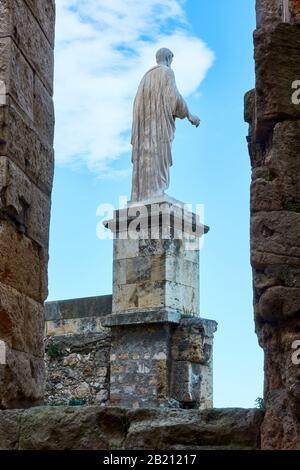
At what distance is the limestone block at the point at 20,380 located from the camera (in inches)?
168

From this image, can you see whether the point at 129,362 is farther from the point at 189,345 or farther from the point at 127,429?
the point at 127,429

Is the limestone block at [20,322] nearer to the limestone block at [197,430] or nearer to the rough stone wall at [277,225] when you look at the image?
the limestone block at [197,430]

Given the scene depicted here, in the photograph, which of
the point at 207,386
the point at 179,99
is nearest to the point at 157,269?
the point at 207,386

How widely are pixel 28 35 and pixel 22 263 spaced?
1.24 m

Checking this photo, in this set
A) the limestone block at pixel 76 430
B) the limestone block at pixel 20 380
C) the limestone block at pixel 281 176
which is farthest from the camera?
the limestone block at pixel 20 380

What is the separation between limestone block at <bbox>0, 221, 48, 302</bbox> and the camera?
14.2 ft

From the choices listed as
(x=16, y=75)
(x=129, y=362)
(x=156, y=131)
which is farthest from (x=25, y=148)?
(x=156, y=131)

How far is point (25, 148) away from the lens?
4633 mm

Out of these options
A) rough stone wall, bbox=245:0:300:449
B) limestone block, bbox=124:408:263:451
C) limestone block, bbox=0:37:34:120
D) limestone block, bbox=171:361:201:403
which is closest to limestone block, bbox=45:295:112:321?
limestone block, bbox=171:361:201:403

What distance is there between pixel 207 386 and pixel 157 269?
1.22 metres

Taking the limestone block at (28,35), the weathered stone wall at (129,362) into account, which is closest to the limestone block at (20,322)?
the limestone block at (28,35)

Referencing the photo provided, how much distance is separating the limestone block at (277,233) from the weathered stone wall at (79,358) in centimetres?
556

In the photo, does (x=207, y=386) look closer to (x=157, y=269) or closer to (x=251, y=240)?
(x=157, y=269)

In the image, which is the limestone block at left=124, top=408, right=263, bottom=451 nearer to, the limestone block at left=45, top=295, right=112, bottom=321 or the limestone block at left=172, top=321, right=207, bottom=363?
the limestone block at left=172, top=321, right=207, bottom=363
